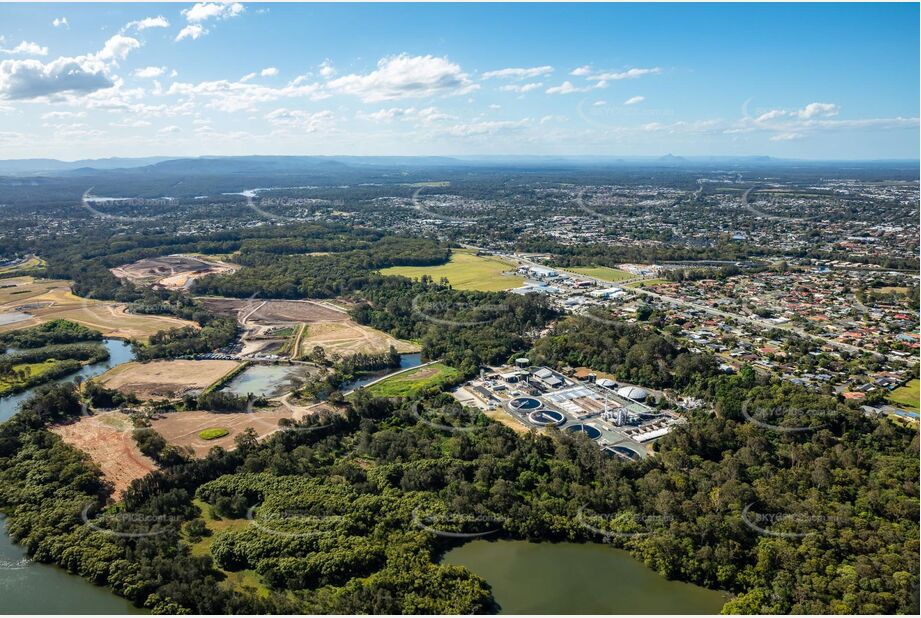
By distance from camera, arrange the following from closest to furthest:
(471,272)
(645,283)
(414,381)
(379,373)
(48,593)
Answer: (48,593)
(414,381)
(379,373)
(645,283)
(471,272)

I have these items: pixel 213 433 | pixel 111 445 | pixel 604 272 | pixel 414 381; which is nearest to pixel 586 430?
pixel 414 381

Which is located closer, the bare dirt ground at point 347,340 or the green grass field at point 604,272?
the bare dirt ground at point 347,340

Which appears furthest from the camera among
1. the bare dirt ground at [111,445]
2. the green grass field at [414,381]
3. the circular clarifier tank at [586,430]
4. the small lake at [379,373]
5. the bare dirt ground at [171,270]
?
the bare dirt ground at [171,270]

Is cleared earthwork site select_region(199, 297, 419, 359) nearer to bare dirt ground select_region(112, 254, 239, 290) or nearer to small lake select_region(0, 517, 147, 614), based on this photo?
bare dirt ground select_region(112, 254, 239, 290)

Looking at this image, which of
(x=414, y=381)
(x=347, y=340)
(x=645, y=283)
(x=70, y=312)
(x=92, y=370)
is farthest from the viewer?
(x=645, y=283)

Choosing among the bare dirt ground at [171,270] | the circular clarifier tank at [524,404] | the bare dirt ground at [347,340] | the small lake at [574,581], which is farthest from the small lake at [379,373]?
the bare dirt ground at [171,270]

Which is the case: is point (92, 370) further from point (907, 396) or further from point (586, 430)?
point (907, 396)

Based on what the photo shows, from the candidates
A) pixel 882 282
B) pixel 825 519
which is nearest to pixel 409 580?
pixel 825 519

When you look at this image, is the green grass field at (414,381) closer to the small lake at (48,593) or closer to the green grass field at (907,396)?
the small lake at (48,593)
